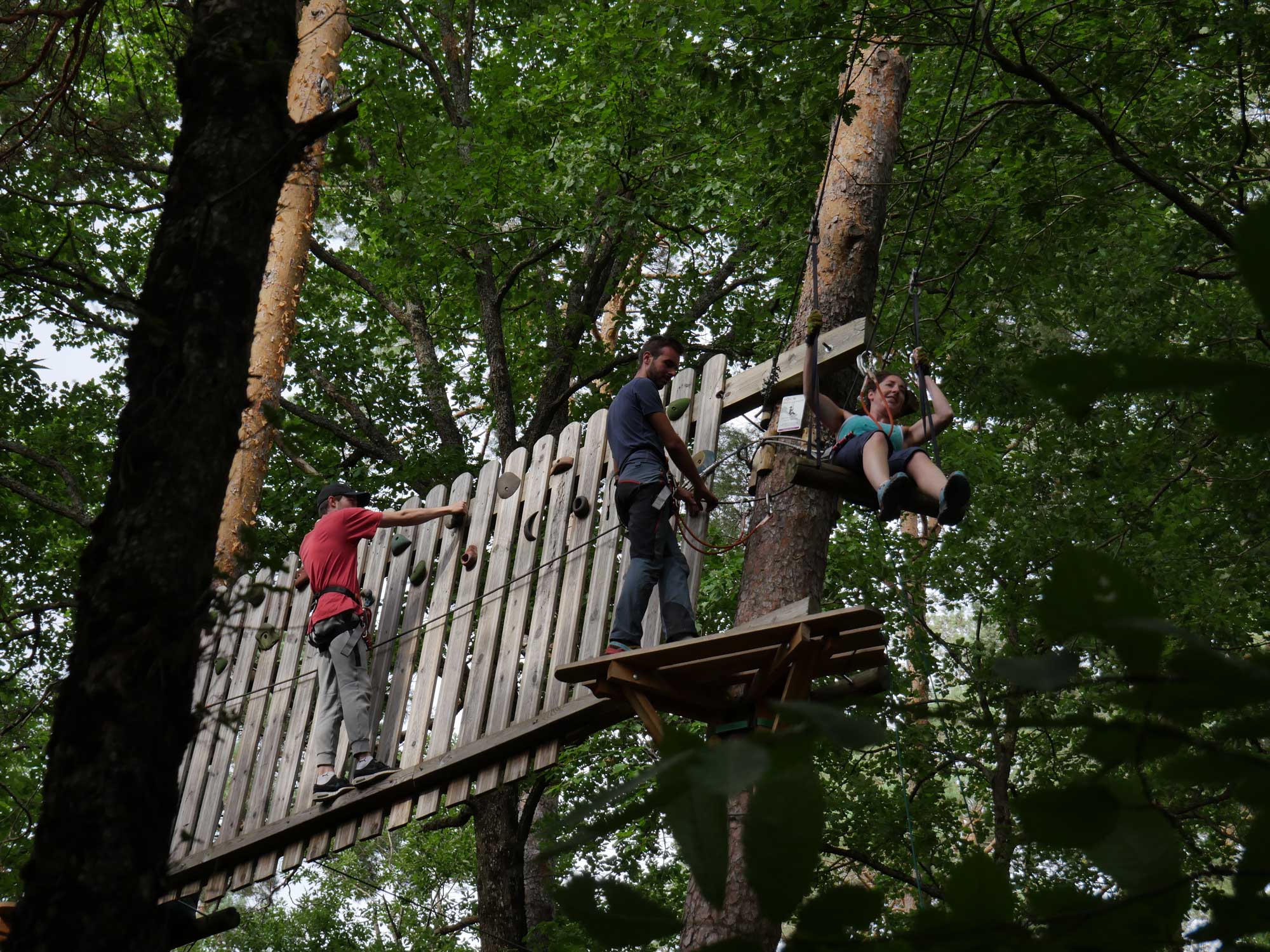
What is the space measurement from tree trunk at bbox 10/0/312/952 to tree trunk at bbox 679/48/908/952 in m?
2.92

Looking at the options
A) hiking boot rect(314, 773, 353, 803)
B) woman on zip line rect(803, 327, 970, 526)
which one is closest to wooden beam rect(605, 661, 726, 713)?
woman on zip line rect(803, 327, 970, 526)

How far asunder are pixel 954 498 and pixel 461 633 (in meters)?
2.37

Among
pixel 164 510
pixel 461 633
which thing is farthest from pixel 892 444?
pixel 164 510

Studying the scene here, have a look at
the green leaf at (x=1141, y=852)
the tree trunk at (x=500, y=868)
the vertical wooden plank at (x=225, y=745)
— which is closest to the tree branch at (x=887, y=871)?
the green leaf at (x=1141, y=852)

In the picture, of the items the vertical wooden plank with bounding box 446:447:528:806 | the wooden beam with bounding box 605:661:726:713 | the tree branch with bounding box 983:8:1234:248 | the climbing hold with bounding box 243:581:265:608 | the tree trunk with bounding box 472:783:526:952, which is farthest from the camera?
the tree trunk with bounding box 472:783:526:952

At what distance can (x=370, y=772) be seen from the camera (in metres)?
5.24

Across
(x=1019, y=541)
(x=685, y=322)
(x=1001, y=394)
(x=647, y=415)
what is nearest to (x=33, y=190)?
(x=685, y=322)

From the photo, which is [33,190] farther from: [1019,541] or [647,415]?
[1019,541]

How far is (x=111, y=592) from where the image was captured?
5.75ft

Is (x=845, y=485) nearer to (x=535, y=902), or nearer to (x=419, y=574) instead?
(x=419, y=574)

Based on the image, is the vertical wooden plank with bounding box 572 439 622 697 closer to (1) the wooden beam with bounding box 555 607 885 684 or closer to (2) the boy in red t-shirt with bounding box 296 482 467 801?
(1) the wooden beam with bounding box 555 607 885 684

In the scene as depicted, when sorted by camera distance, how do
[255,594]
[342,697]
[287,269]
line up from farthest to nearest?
[287,269], [342,697], [255,594]

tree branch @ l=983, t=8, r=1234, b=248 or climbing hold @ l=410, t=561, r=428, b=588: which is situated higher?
tree branch @ l=983, t=8, r=1234, b=248

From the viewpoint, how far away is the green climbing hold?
202 inches
